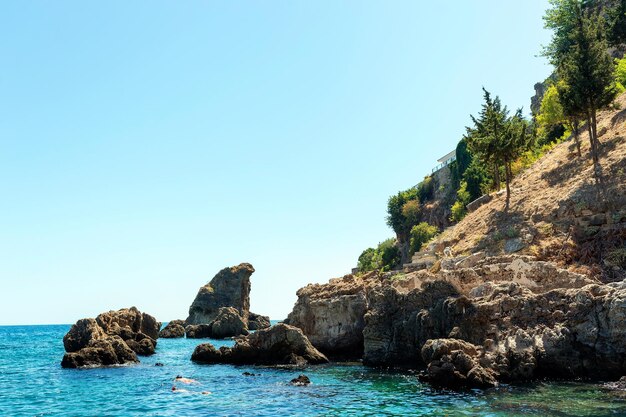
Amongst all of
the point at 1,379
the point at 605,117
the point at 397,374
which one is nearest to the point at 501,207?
the point at 605,117

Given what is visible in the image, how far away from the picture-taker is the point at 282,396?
23.9m

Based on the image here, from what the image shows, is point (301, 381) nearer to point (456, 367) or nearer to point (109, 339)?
point (456, 367)

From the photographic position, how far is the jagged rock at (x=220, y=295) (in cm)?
9744

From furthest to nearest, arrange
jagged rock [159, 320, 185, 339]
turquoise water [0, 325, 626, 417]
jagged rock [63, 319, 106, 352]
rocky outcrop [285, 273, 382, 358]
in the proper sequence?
jagged rock [159, 320, 185, 339], jagged rock [63, 319, 106, 352], rocky outcrop [285, 273, 382, 358], turquoise water [0, 325, 626, 417]

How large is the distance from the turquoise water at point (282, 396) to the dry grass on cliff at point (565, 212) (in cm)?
1318

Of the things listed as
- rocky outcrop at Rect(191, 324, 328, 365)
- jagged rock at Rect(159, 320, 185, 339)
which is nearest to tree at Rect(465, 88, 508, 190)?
rocky outcrop at Rect(191, 324, 328, 365)

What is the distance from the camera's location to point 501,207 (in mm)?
44875

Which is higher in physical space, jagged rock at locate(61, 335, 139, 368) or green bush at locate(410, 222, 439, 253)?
green bush at locate(410, 222, 439, 253)

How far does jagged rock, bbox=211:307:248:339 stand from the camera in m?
76.4

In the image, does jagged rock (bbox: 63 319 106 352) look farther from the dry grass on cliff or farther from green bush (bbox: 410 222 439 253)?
green bush (bbox: 410 222 439 253)

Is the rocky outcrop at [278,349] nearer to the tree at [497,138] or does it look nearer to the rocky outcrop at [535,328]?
the rocky outcrop at [535,328]

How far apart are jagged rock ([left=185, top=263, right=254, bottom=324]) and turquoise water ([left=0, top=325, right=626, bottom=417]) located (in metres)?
62.0

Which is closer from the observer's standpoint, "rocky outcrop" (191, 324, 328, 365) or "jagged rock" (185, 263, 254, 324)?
"rocky outcrop" (191, 324, 328, 365)

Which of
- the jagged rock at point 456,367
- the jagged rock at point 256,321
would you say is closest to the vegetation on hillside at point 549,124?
the jagged rock at point 456,367
